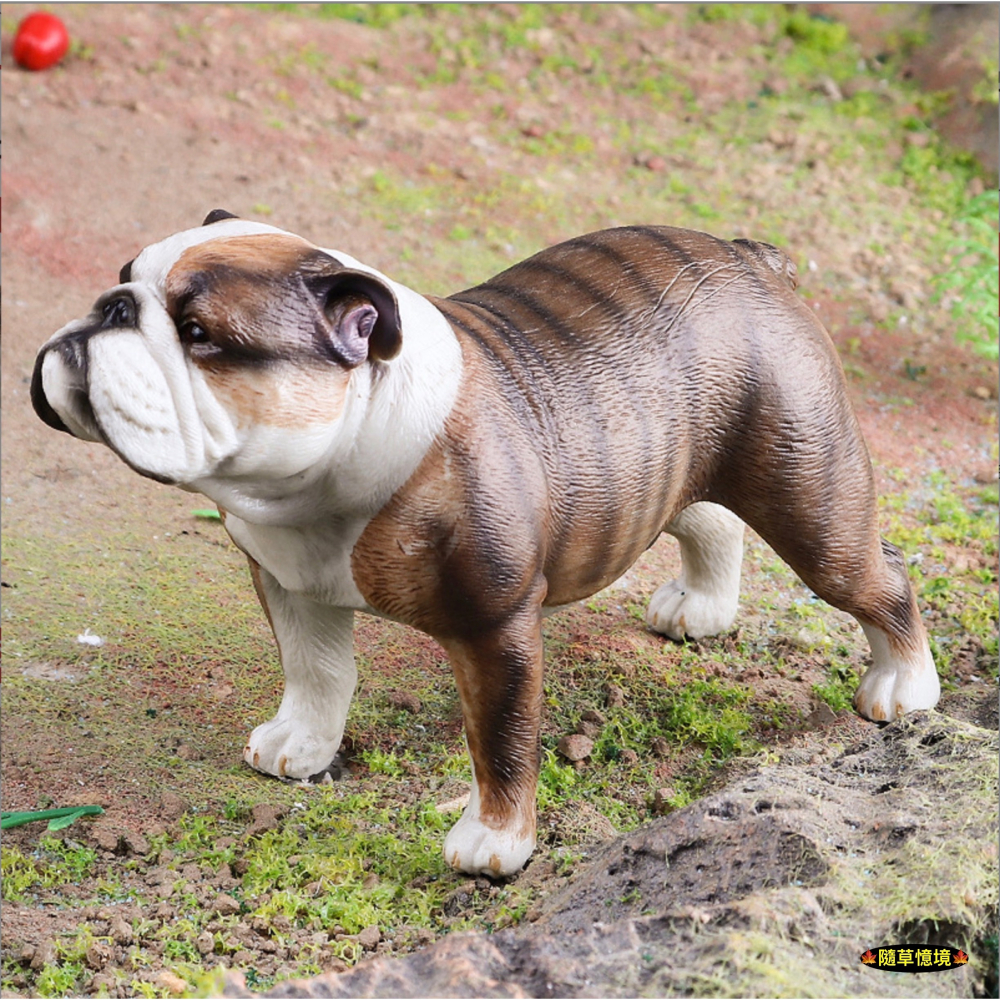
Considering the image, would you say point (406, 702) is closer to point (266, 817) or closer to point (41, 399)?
point (266, 817)

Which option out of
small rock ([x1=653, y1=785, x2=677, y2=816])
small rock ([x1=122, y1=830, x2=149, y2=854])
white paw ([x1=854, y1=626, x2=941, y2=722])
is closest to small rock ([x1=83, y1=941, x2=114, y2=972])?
small rock ([x1=122, y1=830, x2=149, y2=854])

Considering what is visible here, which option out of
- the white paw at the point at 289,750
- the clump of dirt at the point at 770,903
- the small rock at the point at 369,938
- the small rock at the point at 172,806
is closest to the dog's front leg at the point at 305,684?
the white paw at the point at 289,750

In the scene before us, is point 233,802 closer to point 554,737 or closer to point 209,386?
point 554,737

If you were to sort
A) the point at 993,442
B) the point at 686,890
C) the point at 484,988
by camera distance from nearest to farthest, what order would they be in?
the point at 484,988
the point at 686,890
the point at 993,442

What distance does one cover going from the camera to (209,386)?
251 cm

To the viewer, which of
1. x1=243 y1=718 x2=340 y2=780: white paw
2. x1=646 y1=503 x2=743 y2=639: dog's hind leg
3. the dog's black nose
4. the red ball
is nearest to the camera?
the dog's black nose

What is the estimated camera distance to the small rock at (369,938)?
9.64ft

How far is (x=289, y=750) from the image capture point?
3.59m

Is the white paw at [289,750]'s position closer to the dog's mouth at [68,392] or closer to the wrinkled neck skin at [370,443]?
the wrinkled neck skin at [370,443]

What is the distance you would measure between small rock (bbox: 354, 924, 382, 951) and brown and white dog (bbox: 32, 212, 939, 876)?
0.28m

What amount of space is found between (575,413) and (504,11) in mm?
6656

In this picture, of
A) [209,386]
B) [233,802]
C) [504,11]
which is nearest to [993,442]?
[233,802]

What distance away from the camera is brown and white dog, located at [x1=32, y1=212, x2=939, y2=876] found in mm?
2518

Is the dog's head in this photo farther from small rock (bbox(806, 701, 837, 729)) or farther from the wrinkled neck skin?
small rock (bbox(806, 701, 837, 729))
